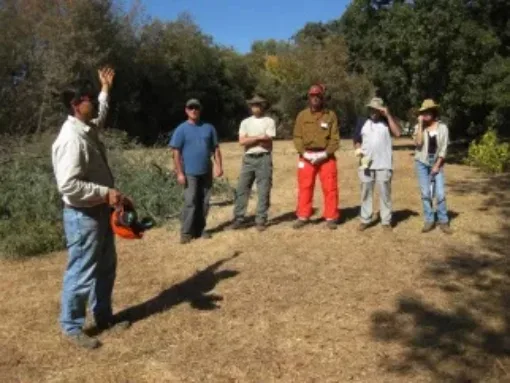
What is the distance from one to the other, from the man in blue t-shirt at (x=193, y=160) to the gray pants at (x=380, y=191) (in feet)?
6.10

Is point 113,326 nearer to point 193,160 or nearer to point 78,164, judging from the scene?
point 78,164

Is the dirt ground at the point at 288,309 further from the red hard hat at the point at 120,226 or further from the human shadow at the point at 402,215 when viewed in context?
the red hard hat at the point at 120,226

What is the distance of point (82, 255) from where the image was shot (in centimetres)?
465

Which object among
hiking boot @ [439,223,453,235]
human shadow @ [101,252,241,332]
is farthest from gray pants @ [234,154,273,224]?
hiking boot @ [439,223,453,235]

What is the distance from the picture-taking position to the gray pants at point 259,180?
27.1ft

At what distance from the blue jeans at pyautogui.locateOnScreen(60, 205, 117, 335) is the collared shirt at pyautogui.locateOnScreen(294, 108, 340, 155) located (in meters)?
3.70

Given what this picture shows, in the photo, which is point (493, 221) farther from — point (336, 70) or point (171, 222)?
point (336, 70)

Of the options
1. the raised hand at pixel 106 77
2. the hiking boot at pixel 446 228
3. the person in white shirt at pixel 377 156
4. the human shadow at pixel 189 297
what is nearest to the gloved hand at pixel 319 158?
the person in white shirt at pixel 377 156

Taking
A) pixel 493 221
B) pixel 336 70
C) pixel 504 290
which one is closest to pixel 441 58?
pixel 493 221

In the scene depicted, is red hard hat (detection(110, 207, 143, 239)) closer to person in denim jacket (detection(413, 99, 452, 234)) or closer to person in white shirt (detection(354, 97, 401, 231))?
person in white shirt (detection(354, 97, 401, 231))

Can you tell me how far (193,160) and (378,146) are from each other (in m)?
2.28

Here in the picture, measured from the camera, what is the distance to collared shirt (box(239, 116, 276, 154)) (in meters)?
8.20

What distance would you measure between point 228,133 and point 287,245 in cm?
2912

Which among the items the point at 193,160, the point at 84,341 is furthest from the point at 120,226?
the point at 193,160
